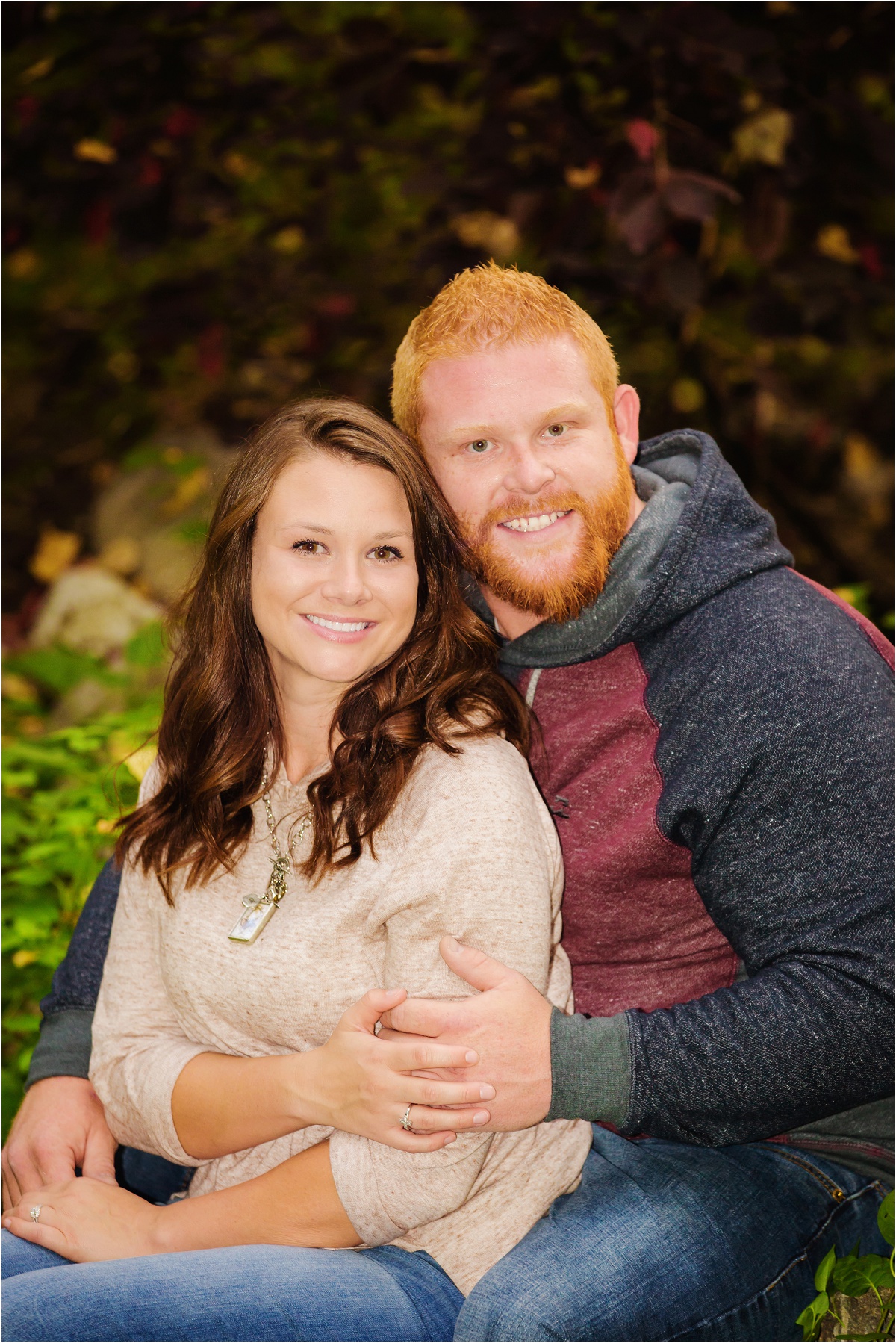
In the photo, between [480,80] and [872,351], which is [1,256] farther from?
[872,351]

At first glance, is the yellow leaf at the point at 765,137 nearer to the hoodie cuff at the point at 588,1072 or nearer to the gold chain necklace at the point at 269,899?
the gold chain necklace at the point at 269,899

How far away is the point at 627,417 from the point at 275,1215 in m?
1.20

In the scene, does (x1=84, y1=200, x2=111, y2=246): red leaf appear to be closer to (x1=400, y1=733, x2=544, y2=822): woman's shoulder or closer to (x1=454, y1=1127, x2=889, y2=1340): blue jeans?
(x1=400, y1=733, x2=544, y2=822): woman's shoulder

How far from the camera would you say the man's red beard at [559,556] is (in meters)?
1.62

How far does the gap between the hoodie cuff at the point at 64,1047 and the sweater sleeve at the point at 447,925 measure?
57 centimetres

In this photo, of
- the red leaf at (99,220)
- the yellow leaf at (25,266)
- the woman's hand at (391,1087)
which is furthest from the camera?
the yellow leaf at (25,266)

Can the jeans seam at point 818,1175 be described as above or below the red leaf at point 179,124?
below

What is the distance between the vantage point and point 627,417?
179 centimetres

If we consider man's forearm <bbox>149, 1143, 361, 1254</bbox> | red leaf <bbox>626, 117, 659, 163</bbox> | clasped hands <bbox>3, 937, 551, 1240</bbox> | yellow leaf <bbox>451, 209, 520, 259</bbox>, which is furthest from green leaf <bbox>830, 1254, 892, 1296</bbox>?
yellow leaf <bbox>451, 209, 520, 259</bbox>

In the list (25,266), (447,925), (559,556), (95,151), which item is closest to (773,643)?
(559,556)

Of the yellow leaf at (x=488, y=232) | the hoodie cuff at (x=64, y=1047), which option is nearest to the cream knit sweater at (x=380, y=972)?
the hoodie cuff at (x=64, y=1047)

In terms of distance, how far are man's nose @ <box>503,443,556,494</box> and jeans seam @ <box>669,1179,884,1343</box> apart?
3.38 feet

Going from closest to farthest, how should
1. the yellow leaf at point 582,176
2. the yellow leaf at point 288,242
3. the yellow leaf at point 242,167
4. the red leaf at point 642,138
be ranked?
the red leaf at point 642,138
the yellow leaf at point 582,176
the yellow leaf at point 242,167
the yellow leaf at point 288,242

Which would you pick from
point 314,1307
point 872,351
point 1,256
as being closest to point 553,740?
point 314,1307
